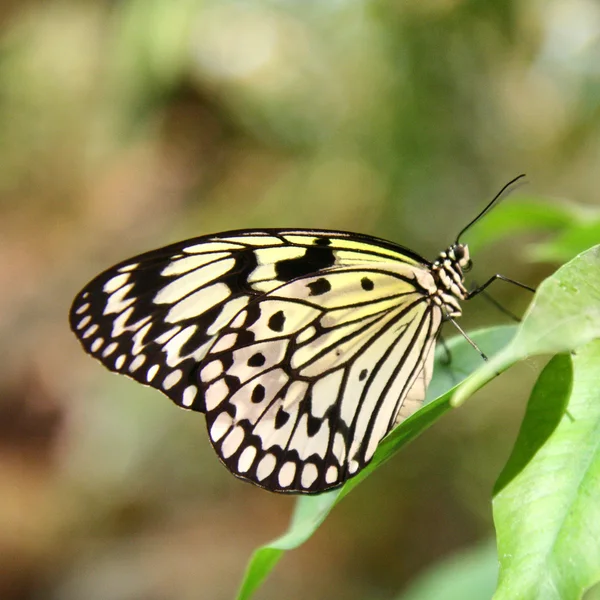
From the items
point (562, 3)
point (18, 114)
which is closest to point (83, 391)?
point (18, 114)

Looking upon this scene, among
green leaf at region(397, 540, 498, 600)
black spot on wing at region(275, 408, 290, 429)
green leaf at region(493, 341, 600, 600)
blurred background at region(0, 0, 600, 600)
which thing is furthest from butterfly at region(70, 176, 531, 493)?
green leaf at region(397, 540, 498, 600)

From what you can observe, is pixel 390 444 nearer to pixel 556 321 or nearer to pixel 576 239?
pixel 556 321

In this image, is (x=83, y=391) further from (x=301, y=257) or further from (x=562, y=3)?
(x=301, y=257)

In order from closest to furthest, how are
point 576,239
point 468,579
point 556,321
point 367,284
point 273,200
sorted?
1. point 556,321
2. point 576,239
3. point 367,284
4. point 468,579
5. point 273,200

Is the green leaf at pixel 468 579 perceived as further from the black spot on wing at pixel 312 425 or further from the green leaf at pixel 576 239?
the green leaf at pixel 576 239

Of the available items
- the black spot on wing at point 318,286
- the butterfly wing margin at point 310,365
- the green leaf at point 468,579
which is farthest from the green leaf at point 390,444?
the green leaf at point 468,579

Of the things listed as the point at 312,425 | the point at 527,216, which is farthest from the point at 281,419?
the point at 527,216
